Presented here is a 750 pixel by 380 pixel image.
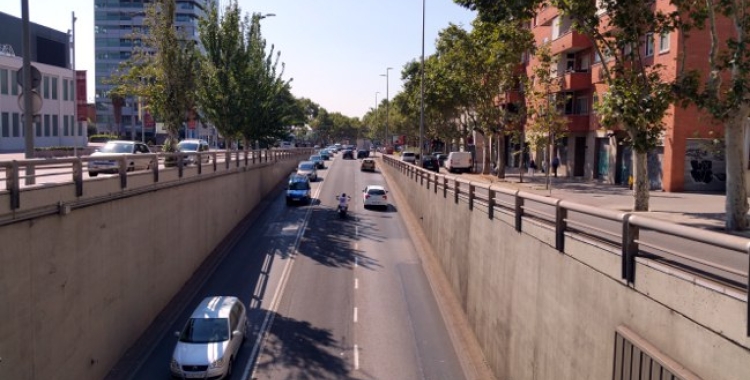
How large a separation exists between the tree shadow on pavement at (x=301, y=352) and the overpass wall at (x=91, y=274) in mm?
3739

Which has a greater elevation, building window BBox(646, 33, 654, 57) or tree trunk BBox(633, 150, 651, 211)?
building window BBox(646, 33, 654, 57)

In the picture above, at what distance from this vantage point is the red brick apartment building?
31984 millimetres

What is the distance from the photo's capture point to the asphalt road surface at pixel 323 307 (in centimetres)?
1709

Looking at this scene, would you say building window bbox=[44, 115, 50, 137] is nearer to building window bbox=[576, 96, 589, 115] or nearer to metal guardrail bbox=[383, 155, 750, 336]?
building window bbox=[576, 96, 589, 115]

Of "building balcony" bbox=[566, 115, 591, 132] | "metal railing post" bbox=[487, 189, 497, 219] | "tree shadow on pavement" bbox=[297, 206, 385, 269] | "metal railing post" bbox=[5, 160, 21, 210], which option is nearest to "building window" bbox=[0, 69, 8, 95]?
"tree shadow on pavement" bbox=[297, 206, 385, 269]

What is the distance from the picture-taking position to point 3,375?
35.8ft

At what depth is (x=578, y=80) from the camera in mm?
44812

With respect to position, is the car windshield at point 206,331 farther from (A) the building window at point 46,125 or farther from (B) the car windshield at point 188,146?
(A) the building window at point 46,125

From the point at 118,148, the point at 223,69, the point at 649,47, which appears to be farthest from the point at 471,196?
the point at 223,69

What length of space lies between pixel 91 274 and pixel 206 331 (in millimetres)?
3270

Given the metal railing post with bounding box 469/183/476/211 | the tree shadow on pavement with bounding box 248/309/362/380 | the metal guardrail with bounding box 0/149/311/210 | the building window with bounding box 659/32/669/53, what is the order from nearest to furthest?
the metal guardrail with bounding box 0/149/311/210 < the tree shadow on pavement with bounding box 248/309/362/380 < the metal railing post with bounding box 469/183/476/211 < the building window with bounding box 659/32/669/53

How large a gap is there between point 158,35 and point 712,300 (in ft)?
109

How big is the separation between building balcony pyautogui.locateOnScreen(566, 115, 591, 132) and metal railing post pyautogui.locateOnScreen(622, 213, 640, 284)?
127 ft

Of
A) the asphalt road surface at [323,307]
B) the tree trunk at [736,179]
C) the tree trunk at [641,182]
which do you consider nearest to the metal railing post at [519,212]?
the asphalt road surface at [323,307]
